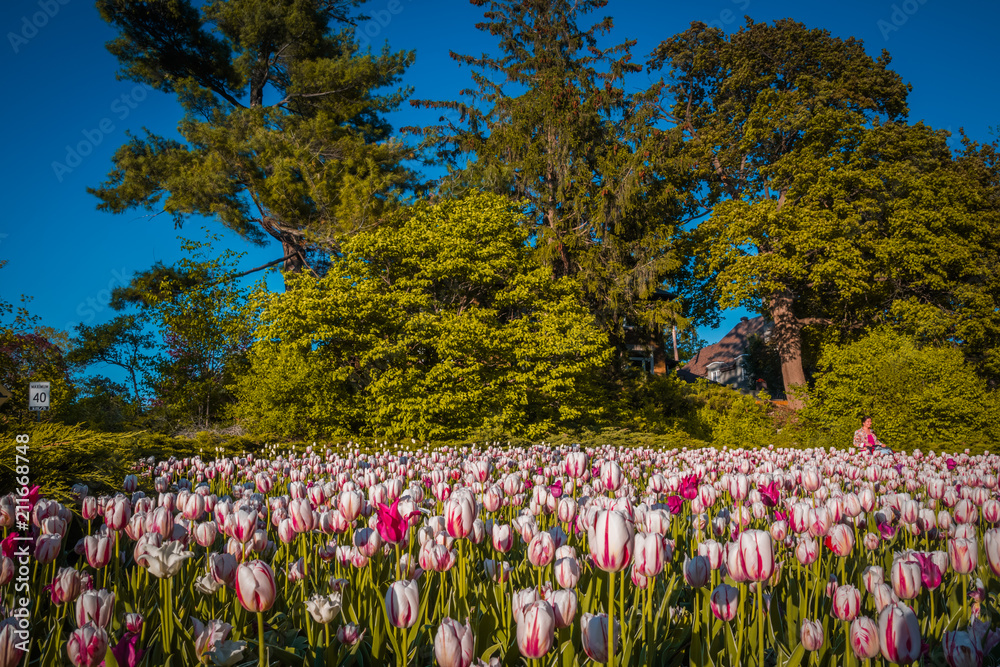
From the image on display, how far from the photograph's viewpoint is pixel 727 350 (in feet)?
167

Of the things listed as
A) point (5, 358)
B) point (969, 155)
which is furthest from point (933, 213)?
point (5, 358)

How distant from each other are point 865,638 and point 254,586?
1.68m

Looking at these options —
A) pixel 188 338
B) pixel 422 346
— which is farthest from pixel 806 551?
pixel 188 338

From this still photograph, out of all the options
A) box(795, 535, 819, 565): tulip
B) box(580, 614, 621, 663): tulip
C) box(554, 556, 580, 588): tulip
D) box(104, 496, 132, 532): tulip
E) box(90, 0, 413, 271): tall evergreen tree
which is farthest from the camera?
box(90, 0, 413, 271): tall evergreen tree

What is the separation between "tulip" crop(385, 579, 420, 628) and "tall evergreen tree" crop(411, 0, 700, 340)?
1663 centimetres

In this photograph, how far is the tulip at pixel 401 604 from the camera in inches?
60.4

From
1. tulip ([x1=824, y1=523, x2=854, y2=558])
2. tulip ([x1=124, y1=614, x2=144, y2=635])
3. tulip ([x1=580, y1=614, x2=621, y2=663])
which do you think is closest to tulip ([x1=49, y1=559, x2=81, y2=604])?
tulip ([x1=124, y1=614, x2=144, y2=635])

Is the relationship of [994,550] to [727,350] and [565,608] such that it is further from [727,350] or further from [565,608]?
[727,350]

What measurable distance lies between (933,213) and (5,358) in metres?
25.1

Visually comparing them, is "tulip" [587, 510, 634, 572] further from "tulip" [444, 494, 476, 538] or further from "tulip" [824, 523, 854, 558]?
"tulip" [824, 523, 854, 558]

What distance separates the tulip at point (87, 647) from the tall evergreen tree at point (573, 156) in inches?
666

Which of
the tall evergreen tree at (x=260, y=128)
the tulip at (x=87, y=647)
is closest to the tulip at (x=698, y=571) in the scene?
the tulip at (x=87, y=647)

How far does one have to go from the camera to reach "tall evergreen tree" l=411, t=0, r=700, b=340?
18609mm

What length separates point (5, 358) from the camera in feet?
23.7
